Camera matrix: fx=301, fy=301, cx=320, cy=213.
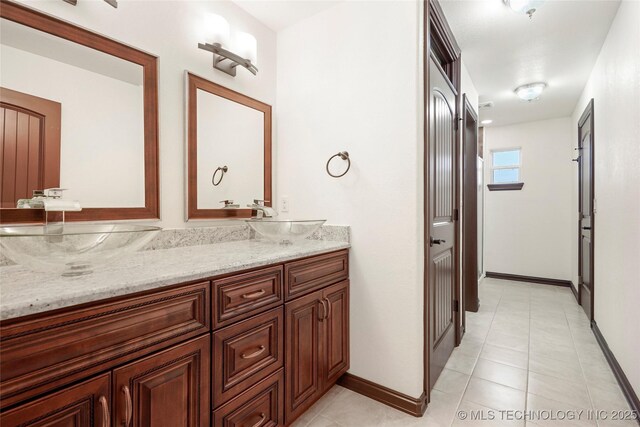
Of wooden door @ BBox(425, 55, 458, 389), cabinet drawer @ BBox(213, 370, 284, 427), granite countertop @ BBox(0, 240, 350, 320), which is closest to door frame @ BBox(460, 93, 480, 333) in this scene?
wooden door @ BBox(425, 55, 458, 389)

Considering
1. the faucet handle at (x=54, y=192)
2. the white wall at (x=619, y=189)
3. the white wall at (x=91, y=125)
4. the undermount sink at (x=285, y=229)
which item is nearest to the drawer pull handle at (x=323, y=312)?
the undermount sink at (x=285, y=229)

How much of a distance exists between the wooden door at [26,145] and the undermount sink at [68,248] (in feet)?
0.57

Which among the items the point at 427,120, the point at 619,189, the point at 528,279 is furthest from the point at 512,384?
the point at 528,279

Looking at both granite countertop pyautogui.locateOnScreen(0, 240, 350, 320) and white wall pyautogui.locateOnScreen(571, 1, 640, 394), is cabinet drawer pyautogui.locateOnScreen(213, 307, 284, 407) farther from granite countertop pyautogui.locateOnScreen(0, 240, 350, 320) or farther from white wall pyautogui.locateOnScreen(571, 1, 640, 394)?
white wall pyautogui.locateOnScreen(571, 1, 640, 394)

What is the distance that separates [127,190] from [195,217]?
37 centimetres

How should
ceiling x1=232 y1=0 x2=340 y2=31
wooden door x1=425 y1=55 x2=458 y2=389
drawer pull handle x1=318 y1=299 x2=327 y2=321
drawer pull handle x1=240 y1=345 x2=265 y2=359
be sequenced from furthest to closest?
ceiling x1=232 y1=0 x2=340 y2=31 → wooden door x1=425 y1=55 x2=458 y2=389 → drawer pull handle x1=318 y1=299 x2=327 y2=321 → drawer pull handle x1=240 y1=345 x2=265 y2=359

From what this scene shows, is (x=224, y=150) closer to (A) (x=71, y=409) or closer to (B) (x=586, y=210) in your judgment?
(A) (x=71, y=409)

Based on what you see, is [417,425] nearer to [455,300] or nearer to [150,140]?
[455,300]

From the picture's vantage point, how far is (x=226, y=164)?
191 cm

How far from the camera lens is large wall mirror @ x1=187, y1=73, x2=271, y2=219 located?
172 cm

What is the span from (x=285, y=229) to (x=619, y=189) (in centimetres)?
227

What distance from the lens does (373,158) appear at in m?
1.78

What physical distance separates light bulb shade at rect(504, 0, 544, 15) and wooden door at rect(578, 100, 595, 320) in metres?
1.66

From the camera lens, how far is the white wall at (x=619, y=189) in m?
1.74
